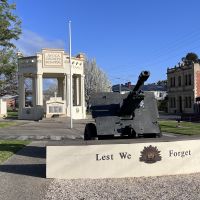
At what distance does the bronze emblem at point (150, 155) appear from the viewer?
12008 mm

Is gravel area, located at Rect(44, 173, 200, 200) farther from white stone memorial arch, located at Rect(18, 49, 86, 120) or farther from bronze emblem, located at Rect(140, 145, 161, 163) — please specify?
white stone memorial arch, located at Rect(18, 49, 86, 120)

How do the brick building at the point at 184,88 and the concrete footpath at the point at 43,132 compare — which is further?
the brick building at the point at 184,88

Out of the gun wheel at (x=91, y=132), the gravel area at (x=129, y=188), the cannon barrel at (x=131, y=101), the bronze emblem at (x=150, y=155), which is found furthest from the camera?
the gun wheel at (x=91, y=132)

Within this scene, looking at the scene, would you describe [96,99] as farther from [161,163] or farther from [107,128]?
[161,163]

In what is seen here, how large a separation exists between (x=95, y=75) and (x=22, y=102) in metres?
43.5

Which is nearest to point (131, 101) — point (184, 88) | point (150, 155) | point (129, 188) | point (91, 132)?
point (91, 132)

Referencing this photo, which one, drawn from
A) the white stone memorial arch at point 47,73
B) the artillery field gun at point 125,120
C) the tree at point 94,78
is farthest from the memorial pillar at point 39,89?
the tree at point 94,78

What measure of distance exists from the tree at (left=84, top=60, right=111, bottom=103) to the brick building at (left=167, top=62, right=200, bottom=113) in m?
15.3

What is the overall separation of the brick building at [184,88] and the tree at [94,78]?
15.3 m

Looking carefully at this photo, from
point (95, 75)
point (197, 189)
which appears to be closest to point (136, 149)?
point (197, 189)

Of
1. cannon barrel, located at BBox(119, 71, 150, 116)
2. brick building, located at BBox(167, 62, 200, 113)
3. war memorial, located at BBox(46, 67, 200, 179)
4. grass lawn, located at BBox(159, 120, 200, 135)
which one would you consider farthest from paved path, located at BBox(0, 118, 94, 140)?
brick building, located at BBox(167, 62, 200, 113)

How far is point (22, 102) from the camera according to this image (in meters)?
56.2

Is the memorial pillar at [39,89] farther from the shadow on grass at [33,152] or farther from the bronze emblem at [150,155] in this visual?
the bronze emblem at [150,155]

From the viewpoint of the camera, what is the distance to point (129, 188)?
1035cm
